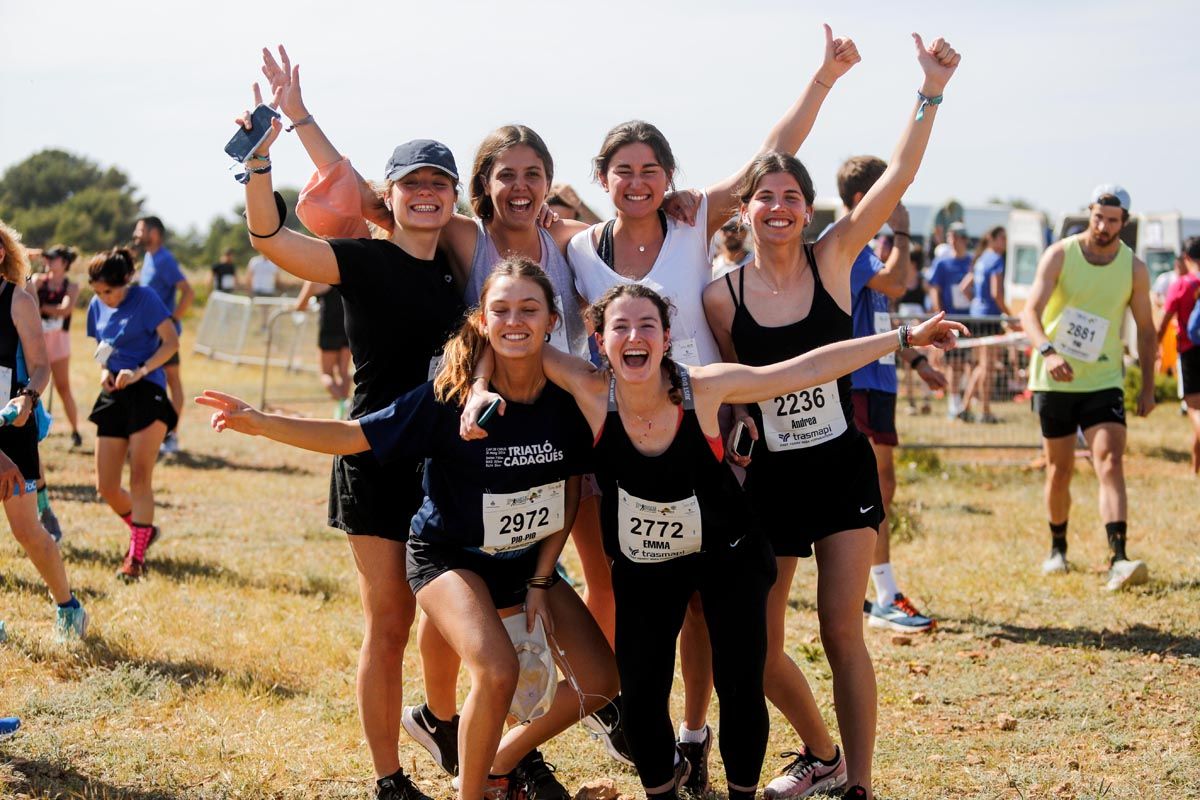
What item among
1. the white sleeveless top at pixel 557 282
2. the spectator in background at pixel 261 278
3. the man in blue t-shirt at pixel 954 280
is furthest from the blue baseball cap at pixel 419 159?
the spectator in background at pixel 261 278

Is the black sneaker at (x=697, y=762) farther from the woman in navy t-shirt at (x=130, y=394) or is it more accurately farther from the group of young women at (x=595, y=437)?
the woman in navy t-shirt at (x=130, y=394)

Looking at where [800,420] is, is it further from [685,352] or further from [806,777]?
[806,777]

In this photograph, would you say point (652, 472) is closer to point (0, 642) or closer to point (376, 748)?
point (376, 748)

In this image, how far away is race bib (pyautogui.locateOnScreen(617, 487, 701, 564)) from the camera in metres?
3.52

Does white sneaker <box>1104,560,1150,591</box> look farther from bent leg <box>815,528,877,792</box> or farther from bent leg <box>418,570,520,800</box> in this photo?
bent leg <box>418,570,520,800</box>

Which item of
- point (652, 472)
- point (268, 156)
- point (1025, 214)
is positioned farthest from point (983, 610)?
point (1025, 214)

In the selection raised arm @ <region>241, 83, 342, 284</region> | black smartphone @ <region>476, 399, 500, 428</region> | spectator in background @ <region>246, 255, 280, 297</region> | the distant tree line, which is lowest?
black smartphone @ <region>476, 399, 500, 428</region>

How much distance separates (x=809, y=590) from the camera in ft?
22.8

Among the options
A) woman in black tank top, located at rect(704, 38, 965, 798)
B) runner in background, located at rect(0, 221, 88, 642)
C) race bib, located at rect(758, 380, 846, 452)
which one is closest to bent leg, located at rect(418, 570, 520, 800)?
woman in black tank top, located at rect(704, 38, 965, 798)

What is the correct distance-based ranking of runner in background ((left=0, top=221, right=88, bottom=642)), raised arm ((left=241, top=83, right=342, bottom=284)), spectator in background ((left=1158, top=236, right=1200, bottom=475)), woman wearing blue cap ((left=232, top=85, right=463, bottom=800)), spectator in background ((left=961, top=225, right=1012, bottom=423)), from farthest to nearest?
1. spectator in background ((left=961, top=225, right=1012, bottom=423))
2. spectator in background ((left=1158, top=236, right=1200, bottom=475))
3. runner in background ((left=0, top=221, right=88, bottom=642))
4. woman wearing blue cap ((left=232, top=85, right=463, bottom=800))
5. raised arm ((left=241, top=83, right=342, bottom=284))

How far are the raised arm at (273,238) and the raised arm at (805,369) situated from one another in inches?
43.9

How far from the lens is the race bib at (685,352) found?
384cm

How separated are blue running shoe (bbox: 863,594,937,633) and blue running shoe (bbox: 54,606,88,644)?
362cm

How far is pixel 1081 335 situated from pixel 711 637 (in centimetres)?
384
